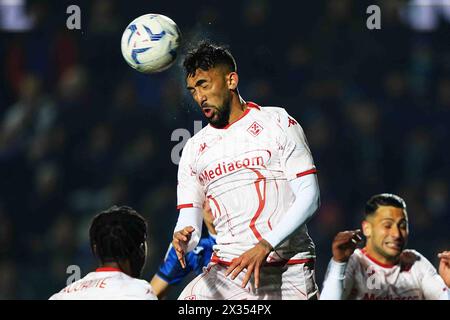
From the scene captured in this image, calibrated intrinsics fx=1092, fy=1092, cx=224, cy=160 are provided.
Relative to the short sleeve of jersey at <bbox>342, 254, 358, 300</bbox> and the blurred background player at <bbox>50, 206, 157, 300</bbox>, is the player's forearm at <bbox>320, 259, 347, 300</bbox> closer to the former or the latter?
the short sleeve of jersey at <bbox>342, 254, 358, 300</bbox>

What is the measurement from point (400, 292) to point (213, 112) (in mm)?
1693

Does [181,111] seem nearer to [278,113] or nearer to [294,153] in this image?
[278,113]

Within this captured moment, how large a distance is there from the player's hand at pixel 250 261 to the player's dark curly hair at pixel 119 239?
487mm

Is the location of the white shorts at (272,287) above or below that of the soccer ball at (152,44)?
below

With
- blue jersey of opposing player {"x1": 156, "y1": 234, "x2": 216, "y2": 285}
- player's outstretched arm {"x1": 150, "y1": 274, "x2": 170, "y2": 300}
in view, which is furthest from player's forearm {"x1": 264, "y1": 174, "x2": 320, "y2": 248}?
player's outstretched arm {"x1": 150, "y1": 274, "x2": 170, "y2": 300}

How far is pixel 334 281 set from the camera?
18.6ft

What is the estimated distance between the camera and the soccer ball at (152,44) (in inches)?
248

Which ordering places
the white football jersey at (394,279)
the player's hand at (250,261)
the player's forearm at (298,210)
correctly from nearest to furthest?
the player's hand at (250,261) < the player's forearm at (298,210) < the white football jersey at (394,279)

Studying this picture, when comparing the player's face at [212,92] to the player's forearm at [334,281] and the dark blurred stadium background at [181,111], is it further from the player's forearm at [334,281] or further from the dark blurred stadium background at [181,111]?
the dark blurred stadium background at [181,111]

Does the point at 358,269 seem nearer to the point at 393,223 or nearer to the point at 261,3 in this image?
the point at 393,223

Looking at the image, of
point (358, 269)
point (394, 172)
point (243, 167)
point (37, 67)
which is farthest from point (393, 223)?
point (37, 67)

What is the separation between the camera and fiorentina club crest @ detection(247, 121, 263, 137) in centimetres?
562

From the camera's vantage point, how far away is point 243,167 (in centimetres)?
559

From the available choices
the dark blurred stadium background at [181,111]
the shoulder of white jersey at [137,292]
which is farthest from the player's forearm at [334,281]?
the dark blurred stadium background at [181,111]
